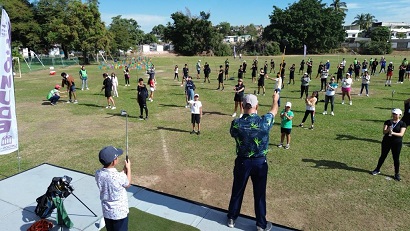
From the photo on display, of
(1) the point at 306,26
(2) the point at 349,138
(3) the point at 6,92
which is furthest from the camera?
(1) the point at 306,26

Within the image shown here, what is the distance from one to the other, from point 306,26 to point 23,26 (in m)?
59.4

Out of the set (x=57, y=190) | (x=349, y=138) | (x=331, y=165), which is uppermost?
(x=57, y=190)

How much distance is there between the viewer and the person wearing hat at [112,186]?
377 cm

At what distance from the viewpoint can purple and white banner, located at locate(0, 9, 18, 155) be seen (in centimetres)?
661

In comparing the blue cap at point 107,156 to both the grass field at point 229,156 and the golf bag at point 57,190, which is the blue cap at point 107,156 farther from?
the grass field at point 229,156

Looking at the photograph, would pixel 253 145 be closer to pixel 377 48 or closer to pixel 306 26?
pixel 306 26

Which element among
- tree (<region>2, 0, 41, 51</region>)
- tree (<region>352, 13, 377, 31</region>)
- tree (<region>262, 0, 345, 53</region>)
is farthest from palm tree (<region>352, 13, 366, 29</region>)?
tree (<region>2, 0, 41, 51</region>)

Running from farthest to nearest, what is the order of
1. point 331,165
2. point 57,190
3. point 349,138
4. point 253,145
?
1. point 349,138
2. point 331,165
3. point 57,190
4. point 253,145

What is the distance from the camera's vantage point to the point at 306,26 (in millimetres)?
70625

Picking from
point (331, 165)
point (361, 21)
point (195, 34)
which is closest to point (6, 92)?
point (331, 165)

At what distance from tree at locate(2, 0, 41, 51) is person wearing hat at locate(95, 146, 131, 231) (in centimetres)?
5478

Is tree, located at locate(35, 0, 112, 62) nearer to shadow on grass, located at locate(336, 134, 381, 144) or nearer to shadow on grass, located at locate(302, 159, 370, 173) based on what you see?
shadow on grass, located at locate(336, 134, 381, 144)

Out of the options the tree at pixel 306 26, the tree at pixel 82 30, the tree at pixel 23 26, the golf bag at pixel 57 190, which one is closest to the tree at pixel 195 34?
the tree at pixel 306 26

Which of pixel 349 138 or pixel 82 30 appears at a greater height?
pixel 82 30
